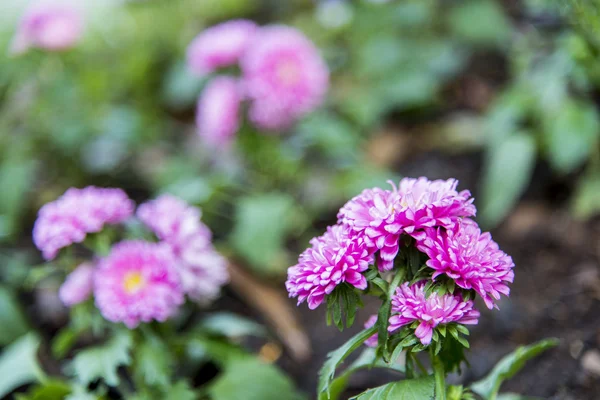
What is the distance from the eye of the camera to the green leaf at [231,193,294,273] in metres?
2.39

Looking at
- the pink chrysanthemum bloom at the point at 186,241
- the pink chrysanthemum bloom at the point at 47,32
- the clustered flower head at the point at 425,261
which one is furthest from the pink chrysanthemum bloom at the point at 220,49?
the clustered flower head at the point at 425,261

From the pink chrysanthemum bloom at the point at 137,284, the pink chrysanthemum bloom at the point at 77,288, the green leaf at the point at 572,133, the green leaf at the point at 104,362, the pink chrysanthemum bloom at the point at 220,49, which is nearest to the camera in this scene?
the green leaf at the point at 104,362

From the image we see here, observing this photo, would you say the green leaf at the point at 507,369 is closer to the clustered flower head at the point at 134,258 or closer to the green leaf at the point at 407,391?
the green leaf at the point at 407,391

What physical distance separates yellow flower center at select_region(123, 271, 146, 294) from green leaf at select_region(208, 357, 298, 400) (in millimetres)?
364

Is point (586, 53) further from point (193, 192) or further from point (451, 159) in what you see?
point (193, 192)

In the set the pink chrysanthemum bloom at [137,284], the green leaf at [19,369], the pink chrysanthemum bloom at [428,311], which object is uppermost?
the pink chrysanthemum bloom at [428,311]

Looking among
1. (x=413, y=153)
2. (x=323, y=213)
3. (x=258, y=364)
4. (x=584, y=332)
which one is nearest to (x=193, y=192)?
(x=323, y=213)

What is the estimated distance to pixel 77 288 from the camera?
1.79m

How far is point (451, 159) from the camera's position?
3.08m

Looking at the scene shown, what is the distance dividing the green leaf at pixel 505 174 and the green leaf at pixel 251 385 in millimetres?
1197

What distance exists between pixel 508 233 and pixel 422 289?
1.70 meters

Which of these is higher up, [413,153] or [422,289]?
[422,289]

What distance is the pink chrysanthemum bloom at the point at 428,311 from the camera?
1.08 metres

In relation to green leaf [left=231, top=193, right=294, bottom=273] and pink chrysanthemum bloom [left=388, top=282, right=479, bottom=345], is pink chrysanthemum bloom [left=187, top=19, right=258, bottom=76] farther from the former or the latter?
pink chrysanthemum bloom [left=388, top=282, right=479, bottom=345]
